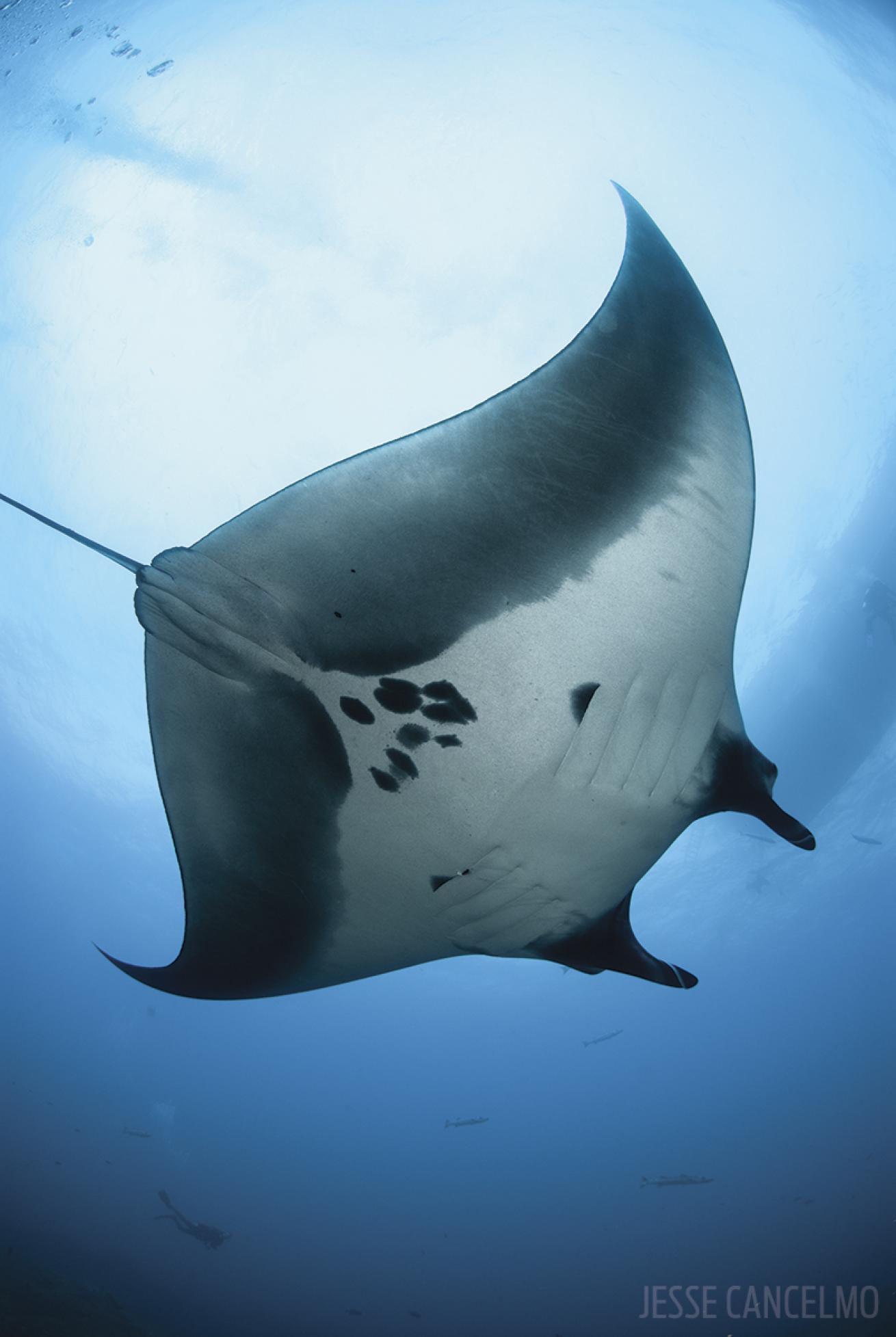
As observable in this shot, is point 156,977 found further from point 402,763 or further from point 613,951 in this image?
point 613,951

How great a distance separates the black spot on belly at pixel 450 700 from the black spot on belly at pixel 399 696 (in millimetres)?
25

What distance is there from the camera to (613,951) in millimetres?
2096

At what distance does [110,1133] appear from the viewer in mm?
20922

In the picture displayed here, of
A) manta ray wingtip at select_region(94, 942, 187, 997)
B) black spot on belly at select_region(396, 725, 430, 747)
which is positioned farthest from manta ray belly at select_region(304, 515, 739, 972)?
manta ray wingtip at select_region(94, 942, 187, 997)

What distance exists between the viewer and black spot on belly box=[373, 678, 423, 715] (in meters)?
1.67

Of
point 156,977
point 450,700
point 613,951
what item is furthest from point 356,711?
point 613,951

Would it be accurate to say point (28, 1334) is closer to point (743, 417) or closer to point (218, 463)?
point (218, 463)

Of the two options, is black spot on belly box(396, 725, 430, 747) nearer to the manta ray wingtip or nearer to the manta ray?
the manta ray

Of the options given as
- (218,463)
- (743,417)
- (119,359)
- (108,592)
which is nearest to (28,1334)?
(108,592)

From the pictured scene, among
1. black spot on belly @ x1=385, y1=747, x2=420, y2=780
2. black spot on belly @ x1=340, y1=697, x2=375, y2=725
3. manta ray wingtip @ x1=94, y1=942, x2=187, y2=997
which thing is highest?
black spot on belly @ x1=340, y1=697, x2=375, y2=725

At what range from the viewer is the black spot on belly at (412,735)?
174cm

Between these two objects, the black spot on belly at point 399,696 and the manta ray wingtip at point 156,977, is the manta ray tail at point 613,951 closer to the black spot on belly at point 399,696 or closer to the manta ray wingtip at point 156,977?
the black spot on belly at point 399,696

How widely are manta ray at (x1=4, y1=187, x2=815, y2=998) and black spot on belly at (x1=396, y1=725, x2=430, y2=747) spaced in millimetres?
11

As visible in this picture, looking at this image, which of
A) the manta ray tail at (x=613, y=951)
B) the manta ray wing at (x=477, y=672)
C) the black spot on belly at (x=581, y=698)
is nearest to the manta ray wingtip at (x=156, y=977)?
the manta ray wing at (x=477, y=672)
